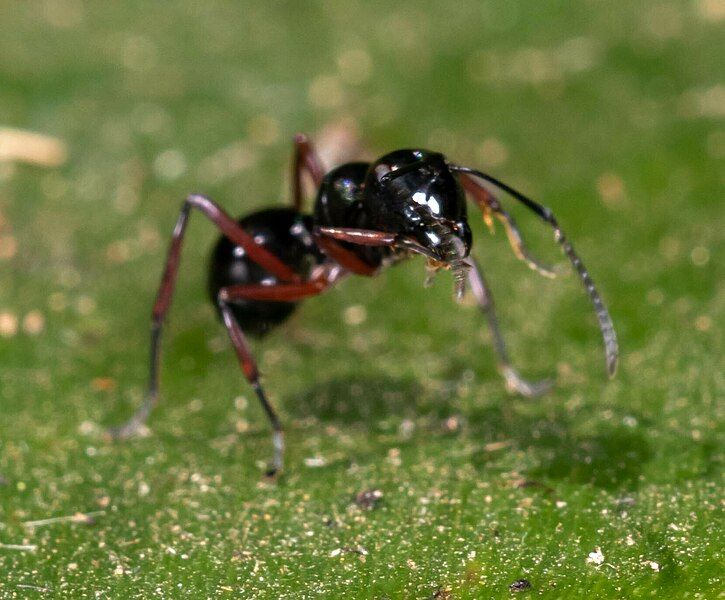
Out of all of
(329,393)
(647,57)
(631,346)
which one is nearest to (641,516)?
(631,346)

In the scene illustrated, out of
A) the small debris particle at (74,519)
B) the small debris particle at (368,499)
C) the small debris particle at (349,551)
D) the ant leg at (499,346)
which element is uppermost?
the ant leg at (499,346)

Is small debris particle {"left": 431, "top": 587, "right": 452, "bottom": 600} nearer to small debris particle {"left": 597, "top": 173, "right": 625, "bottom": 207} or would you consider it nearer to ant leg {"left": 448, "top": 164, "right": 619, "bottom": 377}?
ant leg {"left": 448, "top": 164, "right": 619, "bottom": 377}

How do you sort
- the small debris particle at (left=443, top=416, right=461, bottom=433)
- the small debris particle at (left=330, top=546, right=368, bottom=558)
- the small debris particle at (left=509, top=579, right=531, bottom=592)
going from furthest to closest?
the small debris particle at (left=443, top=416, right=461, bottom=433) < the small debris particle at (left=330, top=546, right=368, bottom=558) < the small debris particle at (left=509, top=579, right=531, bottom=592)

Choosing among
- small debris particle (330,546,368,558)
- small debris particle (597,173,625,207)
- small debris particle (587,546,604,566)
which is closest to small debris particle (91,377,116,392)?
small debris particle (330,546,368,558)

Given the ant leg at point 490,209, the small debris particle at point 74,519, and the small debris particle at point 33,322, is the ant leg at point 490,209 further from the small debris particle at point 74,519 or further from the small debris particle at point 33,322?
the small debris particle at point 33,322

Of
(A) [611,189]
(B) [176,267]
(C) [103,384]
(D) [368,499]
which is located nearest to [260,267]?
(B) [176,267]

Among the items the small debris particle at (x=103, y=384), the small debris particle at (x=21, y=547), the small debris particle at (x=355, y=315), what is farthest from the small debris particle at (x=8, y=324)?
the small debris particle at (x=355, y=315)

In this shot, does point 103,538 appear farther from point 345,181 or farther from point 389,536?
point 345,181

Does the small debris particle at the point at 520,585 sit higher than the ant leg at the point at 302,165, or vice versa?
the ant leg at the point at 302,165

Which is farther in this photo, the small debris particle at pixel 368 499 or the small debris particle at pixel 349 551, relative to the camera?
the small debris particle at pixel 368 499
